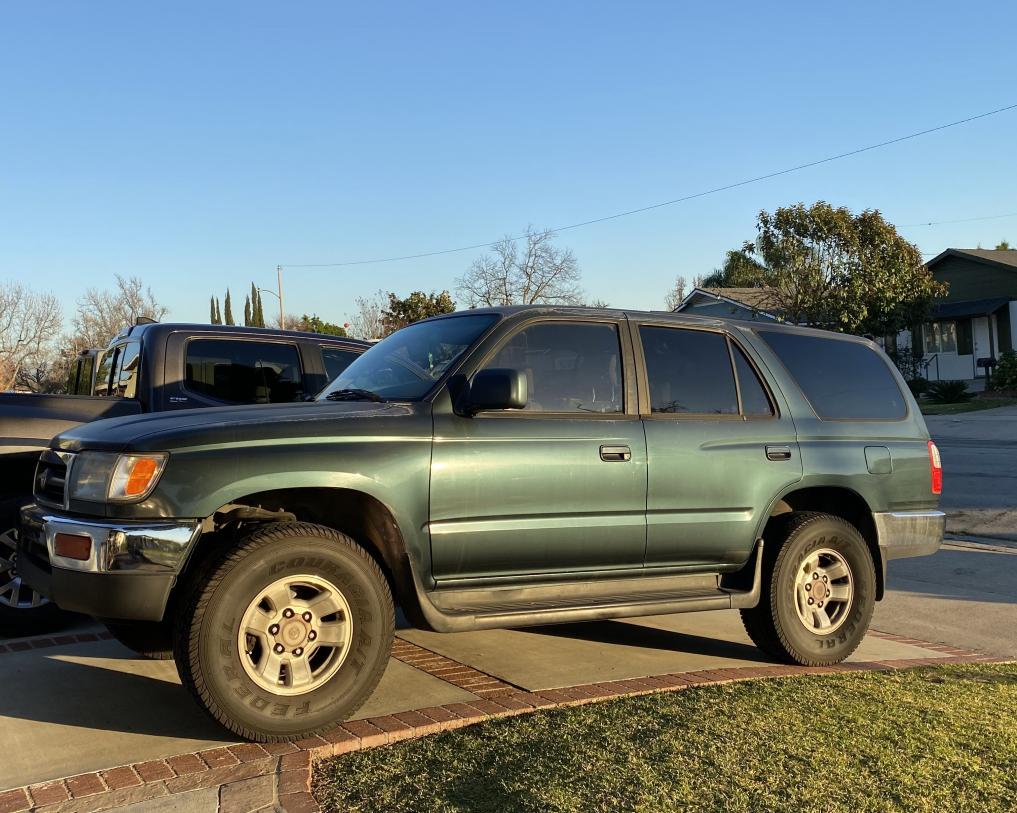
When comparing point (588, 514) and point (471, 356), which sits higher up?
point (471, 356)

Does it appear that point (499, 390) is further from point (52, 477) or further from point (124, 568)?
point (52, 477)

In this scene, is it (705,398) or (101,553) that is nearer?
(101,553)

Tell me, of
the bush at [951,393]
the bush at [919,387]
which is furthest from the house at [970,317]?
the bush at [951,393]

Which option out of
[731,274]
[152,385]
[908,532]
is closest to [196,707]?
[152,385]

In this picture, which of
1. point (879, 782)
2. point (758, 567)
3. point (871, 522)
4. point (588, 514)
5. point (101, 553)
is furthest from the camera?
point (871, 522)

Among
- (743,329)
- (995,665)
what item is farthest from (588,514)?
(995,665)

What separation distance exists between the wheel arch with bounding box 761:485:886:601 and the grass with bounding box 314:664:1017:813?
118cm

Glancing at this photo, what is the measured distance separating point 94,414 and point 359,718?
3.04 meters

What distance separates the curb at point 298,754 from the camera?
3518 mm

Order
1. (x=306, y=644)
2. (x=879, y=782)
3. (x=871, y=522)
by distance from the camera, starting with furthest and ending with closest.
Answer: (x=871, y=522) < (x=306, y=644) < (x=879, y=782)

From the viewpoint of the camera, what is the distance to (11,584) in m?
5.89

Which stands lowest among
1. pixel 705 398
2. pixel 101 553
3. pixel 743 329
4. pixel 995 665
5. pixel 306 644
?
pixel 995 665

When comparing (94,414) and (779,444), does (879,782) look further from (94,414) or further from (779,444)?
(94,414)

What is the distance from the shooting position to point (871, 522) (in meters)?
5.82
